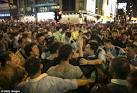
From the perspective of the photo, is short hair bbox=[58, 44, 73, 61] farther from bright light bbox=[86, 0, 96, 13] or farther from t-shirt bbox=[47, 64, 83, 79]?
bright light bbox=[86, 0, 96, 13]

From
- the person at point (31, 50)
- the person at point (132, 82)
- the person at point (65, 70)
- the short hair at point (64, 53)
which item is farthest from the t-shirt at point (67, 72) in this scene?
the person at point (31, 50)

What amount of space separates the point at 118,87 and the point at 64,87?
882 millimetres

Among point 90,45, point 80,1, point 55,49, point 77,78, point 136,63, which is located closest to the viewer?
point 77,78

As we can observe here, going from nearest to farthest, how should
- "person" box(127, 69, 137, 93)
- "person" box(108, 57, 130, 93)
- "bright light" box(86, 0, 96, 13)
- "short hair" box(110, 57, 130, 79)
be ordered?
"person" box(127, 69, 137, 93) → "person" box(108, 57, 130, 93) → "short hair" box(110, 57, 130, 79) → "bright light" box(86, 0, 96, 13)

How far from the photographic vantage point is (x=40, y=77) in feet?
17.6

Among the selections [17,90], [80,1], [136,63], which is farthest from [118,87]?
[80,1]

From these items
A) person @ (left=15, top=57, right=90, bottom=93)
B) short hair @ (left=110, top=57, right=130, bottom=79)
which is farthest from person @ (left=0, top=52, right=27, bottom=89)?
short hair @ (left=110, top=57, right=130, bottom=79)

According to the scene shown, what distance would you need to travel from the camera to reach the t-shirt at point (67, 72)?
6019 mm

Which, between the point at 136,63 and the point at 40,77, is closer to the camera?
the point at 40,77

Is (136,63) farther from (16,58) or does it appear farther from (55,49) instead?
(16,58)

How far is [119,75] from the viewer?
17.1 ft

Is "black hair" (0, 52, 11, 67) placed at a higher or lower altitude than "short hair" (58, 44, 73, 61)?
lower

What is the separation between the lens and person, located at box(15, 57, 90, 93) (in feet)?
17.3

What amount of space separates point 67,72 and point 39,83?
86cm
